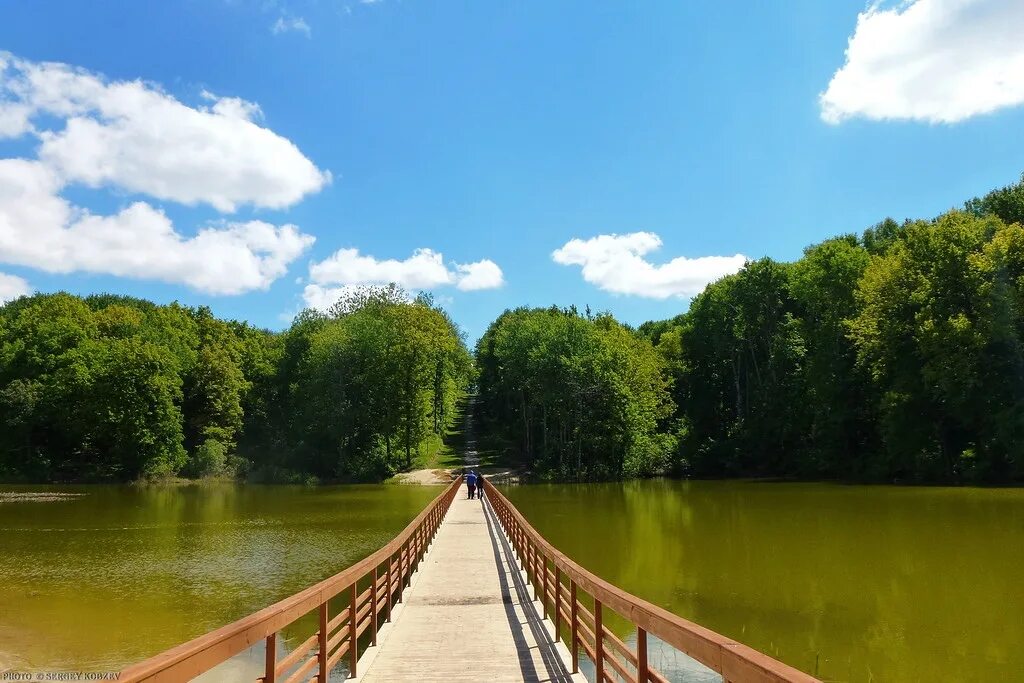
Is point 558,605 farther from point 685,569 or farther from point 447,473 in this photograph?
point 447,473

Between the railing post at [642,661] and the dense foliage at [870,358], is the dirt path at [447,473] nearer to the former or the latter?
the dense foliage at [870,358]

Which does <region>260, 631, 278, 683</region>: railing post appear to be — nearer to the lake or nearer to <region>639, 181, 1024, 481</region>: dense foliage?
the lake

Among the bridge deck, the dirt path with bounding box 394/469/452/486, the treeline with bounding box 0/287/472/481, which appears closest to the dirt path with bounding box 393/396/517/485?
the dirt path with bounding box 394/469/452/486

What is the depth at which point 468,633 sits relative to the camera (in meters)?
8.67

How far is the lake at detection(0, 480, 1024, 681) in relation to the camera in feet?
35.8

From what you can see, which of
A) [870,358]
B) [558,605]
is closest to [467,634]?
[558,605]

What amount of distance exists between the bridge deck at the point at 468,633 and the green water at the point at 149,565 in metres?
3.07

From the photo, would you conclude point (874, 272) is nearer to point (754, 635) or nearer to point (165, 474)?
point (754, 635)

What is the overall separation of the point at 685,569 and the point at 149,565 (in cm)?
1406

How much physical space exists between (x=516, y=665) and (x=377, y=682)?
1.45 m

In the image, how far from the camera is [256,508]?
3628cm

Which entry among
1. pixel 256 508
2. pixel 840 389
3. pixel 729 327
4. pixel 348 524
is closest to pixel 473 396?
pixel 729 327

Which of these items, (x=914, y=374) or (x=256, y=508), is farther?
(x=914, y=374)

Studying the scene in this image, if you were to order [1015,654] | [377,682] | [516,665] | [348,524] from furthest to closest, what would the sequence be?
[348,524], [1015,654], [516,665], [377,682]
